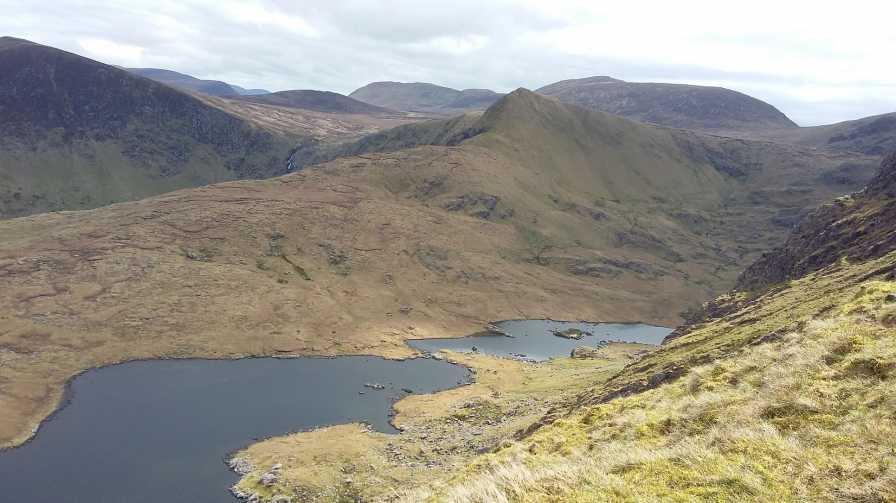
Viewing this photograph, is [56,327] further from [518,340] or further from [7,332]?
[518,340]

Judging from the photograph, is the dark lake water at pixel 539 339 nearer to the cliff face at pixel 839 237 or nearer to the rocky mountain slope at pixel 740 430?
the cliff face at pixel 839 237

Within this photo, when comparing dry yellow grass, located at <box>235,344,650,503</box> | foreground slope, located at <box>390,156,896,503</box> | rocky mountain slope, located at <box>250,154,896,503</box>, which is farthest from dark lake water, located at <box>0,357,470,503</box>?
foreground slope, located at <box>390,156,896,503</box>

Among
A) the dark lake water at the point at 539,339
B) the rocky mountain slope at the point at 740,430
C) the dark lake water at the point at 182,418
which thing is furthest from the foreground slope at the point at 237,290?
the rocky mountain slope at the point at 740,430

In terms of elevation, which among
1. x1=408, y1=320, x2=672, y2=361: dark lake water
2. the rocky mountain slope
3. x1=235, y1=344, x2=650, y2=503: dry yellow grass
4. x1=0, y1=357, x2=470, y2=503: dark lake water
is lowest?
x1=0, y1=357, x2=470, y2=503: dark lake water

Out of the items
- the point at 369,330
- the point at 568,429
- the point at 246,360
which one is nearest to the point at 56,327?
the point at 246,360

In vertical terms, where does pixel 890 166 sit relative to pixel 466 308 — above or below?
above

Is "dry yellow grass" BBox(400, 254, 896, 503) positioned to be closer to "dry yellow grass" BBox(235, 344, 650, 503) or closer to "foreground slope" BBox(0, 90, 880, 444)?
"dry yellow grass" BBox(235, 344, 650, 503)
